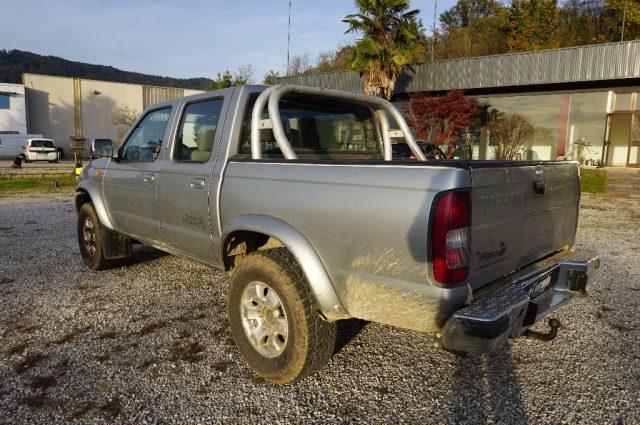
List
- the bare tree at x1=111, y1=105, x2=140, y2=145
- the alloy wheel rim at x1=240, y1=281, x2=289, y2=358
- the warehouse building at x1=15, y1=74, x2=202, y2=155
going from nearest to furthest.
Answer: the alloy wheel rim at x1=240, y1=281, x2=289, y2=358, the warehouse building at x1=15, y1=74, x2=202, y2=155, the bare tree at x1=111, y1=105, x2=140, y2=145

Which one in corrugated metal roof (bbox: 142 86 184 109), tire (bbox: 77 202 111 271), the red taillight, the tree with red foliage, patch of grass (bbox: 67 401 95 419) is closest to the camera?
the red taillight

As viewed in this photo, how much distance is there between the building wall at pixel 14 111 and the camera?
41.8 meters

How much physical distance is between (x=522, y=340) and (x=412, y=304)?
1.89 metres

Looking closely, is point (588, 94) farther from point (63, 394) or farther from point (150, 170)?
point (63, 394)

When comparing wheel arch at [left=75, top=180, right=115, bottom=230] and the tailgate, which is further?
wheel arch at [left=75, top=180, right=115, bottom=230]

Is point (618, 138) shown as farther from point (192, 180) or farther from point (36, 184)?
point (36, 184)

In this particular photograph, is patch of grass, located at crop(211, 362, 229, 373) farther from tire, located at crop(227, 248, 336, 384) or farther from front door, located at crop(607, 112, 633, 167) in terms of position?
front door, located at crop(607, 112, 633, 167)

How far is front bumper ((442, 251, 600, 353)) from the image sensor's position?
221cm

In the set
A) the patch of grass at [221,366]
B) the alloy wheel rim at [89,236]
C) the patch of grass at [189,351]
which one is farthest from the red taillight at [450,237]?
the alloy wheel rim at [89,236]

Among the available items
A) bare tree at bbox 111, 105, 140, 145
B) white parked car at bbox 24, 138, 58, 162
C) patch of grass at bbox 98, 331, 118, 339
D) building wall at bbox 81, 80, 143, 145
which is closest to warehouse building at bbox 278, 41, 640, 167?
patch of grass at bbox 98, 331, 118, 339

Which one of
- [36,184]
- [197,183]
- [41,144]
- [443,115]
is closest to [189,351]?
[197,183]

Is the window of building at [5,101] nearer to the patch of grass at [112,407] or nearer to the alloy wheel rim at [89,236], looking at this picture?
the alloy wheel rim at [89,236]

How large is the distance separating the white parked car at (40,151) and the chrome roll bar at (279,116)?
33559 millimetres

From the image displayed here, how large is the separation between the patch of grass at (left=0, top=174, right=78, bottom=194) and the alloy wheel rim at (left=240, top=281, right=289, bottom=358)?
51.6ft
